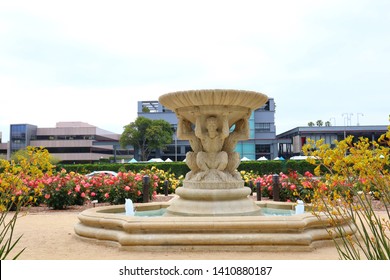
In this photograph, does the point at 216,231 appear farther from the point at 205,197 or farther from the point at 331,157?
the point at 331,157

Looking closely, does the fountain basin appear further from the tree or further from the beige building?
the beige building

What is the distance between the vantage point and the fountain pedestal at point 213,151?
23.2 feet

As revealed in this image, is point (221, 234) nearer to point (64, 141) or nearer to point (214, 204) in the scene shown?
point (214, 204)

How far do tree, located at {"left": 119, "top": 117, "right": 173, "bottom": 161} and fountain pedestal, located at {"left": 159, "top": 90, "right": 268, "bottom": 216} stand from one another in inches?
1842

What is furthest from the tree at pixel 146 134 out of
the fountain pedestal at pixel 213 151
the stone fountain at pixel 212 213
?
the fountain pedestal at pixel 213 151

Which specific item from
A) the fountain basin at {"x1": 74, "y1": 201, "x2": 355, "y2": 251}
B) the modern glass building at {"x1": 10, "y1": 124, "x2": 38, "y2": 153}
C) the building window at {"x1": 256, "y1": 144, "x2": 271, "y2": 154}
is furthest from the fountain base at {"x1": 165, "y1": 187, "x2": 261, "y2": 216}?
the modern glass building at {"x1": 10, "y1": 124, "x2": 38, "y2": 153}

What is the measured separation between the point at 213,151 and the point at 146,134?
47521 mm

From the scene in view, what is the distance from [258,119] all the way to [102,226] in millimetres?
61178

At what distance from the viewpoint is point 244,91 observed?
7105 millimetres

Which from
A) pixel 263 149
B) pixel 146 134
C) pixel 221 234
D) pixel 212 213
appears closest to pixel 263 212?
pixel 212 213

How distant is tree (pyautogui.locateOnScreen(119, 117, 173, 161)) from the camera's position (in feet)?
180

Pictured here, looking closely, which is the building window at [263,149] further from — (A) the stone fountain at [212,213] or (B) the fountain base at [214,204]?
(B) the fountain base at [214,204]

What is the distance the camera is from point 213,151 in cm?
771

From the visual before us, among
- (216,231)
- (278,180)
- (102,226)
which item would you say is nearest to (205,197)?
(216,231)
